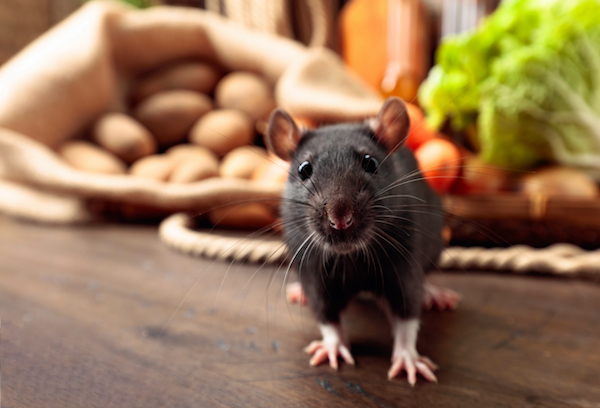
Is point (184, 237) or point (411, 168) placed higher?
point (411, 168)

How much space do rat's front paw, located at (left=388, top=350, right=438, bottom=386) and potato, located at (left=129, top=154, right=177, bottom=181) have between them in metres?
1.45

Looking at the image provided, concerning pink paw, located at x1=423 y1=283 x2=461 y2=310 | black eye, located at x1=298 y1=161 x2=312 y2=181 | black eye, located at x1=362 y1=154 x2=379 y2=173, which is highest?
black eye, located at x1=362 y1=154 x2=379 y2=173

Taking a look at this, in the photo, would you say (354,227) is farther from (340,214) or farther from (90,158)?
(90,158)

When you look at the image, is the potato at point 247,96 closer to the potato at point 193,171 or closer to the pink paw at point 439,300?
the potato at point 193,171

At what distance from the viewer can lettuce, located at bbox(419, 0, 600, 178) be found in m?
1.48

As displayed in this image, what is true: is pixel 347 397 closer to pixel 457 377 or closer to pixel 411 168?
pixel 457 377

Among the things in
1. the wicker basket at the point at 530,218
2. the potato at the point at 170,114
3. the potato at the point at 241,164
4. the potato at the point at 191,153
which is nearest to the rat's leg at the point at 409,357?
the wicker basket at the point at 530,218

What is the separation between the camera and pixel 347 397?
0.59m

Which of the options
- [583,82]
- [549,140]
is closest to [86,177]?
[549,140]

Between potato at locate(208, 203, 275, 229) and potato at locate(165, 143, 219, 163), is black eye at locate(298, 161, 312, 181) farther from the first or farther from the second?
potato at locate(165, 143, 219, 163)

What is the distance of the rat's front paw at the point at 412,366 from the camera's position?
0.64m

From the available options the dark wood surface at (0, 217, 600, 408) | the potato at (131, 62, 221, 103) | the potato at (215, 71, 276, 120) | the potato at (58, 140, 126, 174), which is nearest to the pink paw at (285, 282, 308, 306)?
the dark wood surface at (0, 217, 600, 408)

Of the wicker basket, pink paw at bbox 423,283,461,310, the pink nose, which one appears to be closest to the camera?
the pink nose

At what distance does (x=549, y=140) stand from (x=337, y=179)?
1.37 m
